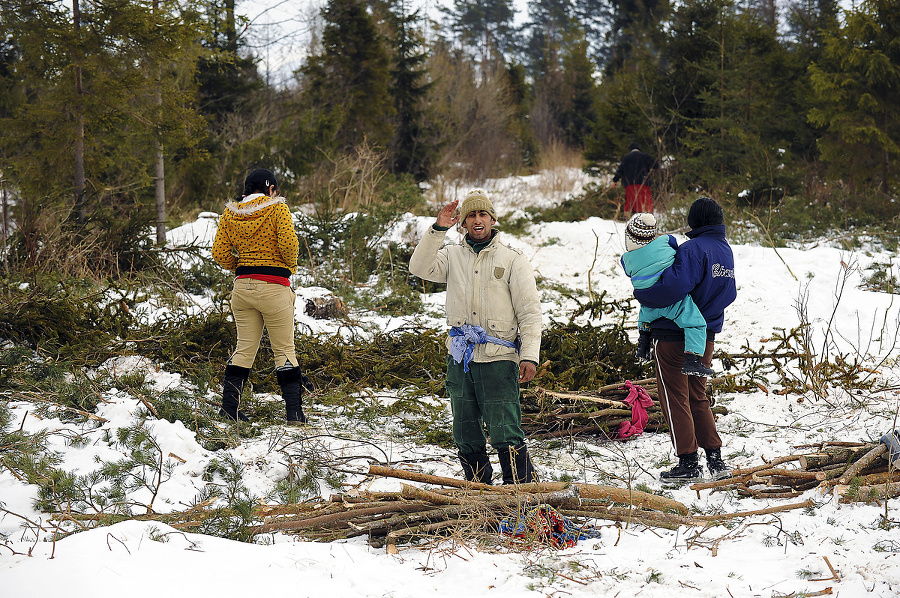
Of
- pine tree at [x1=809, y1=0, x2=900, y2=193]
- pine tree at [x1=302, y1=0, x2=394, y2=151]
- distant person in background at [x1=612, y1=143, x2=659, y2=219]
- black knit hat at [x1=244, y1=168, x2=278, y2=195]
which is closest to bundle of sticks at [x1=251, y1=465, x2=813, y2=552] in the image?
black knit hat at [x1=244, y1=168, x2=278, y2=195]

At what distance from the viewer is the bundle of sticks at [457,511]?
10.3 ft

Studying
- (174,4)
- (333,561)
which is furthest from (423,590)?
(174,4)

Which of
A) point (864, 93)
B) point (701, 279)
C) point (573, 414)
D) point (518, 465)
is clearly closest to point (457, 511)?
point (518, 465)

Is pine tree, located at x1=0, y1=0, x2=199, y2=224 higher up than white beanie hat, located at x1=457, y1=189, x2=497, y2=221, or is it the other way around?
pine tree, located at x1=0, y1=0, x2=199, y2=224

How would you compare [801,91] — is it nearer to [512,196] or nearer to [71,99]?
[512,196]

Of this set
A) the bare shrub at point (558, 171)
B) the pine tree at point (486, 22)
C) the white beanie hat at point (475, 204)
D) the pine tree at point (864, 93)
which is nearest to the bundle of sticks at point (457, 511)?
the white beanie hat at point (475, 204)

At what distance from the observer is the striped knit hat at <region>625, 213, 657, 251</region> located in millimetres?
3932

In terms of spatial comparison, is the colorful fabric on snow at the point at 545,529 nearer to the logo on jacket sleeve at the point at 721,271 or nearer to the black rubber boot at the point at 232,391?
the logo on jacket sleeve at the point at 721,271

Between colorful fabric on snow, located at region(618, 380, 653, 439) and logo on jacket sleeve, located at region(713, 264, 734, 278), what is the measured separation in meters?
1.16

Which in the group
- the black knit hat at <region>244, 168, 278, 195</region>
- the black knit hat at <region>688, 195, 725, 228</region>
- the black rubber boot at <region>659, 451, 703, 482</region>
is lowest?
the black rubber boot at <region>659, 451, 703, 482</region>

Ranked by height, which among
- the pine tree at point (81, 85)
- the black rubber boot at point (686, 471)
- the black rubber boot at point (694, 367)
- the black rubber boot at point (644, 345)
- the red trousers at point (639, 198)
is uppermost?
the pine tree at point (81, 85)

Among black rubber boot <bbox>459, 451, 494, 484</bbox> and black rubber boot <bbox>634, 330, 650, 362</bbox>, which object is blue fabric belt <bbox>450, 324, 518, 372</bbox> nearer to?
black rubber boot <bbox>459, 451, 494, 484</bbox>

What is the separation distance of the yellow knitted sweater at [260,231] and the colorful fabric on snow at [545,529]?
8.20ft

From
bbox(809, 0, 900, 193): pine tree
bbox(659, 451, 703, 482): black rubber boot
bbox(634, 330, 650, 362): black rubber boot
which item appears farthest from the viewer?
bbox(809, 0, 900, 193): pine tree
